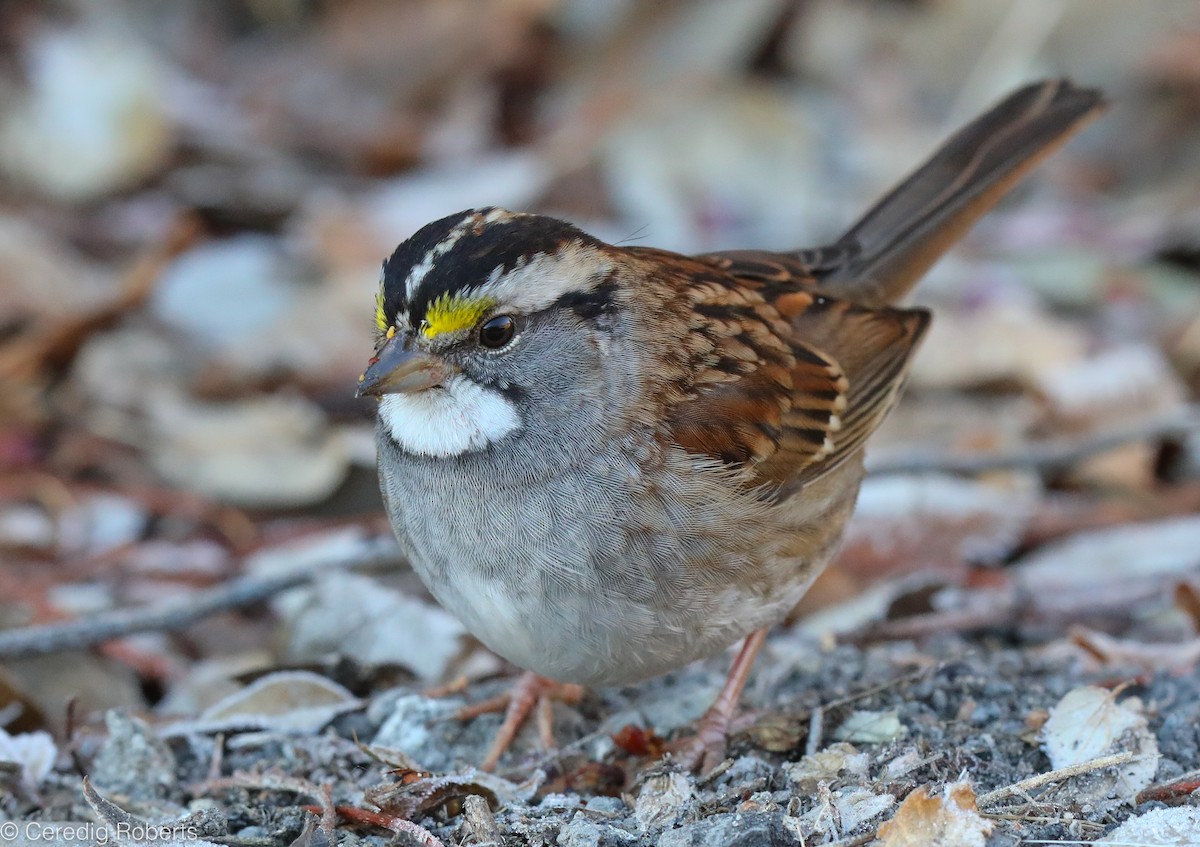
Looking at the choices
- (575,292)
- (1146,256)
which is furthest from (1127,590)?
(1146,256)

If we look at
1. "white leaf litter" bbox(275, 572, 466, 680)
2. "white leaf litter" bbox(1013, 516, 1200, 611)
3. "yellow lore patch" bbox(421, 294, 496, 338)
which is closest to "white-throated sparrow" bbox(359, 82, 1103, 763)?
"yellow lore patch" bbox(421, 294, 496, 338)

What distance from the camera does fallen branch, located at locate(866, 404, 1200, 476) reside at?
182 inches

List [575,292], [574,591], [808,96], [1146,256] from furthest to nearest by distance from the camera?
[808,96] < [1146,256] < [575,292] < [574,591]

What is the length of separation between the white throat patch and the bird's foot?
718mm

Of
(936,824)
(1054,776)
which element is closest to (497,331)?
(936,824)

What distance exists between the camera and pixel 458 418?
3.12 metres

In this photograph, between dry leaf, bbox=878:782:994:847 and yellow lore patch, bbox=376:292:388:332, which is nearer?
dry leaf, bbox=878:782:994:847

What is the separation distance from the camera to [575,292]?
3.22 m

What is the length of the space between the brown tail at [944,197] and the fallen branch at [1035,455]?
54 cm

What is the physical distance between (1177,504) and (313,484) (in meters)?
2.87

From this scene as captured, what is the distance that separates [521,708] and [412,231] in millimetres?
3476

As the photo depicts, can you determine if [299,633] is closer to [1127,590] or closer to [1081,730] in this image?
[1081,730]

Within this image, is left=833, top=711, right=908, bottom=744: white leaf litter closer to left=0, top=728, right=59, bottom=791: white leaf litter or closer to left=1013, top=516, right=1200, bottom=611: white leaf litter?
left=1013, top=516, right=1200, bottom=611: white leaf litter

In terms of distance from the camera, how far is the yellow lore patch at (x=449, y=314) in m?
3.00
